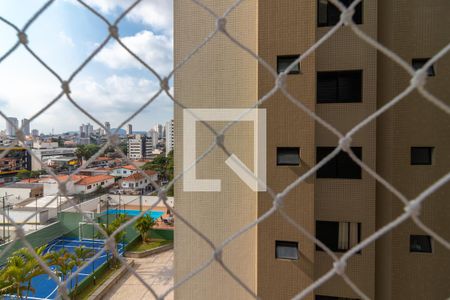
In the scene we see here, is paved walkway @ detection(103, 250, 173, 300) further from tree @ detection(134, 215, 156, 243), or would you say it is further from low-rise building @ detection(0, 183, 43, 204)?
low-rise building @ detection(0, 183, 43, 204)

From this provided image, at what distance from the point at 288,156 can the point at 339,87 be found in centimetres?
66

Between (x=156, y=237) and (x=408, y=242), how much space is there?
5867 millimetres

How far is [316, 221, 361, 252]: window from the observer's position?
5.55ft

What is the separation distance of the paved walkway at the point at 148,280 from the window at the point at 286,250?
102 inches

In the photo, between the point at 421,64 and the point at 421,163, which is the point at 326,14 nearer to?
the point at 421,64

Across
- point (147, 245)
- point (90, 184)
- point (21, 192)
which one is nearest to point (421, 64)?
point (147, 245)

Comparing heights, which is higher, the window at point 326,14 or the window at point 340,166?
the window at point 326,14

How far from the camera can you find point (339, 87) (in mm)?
1736

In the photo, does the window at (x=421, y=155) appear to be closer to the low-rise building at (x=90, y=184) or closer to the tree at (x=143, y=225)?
the tree at (x=143, y=225)

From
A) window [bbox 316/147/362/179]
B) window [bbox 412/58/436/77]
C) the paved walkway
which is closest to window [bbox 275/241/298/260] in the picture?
window [bbox 316/147/362/179]

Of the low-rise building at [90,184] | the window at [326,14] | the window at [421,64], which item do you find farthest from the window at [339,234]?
the low-rise building at [90,184]

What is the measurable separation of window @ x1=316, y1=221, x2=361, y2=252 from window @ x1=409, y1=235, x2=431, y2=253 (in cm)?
37

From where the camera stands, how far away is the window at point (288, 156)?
1.67 meters

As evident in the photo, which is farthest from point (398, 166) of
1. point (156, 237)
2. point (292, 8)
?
point (156, 237)
